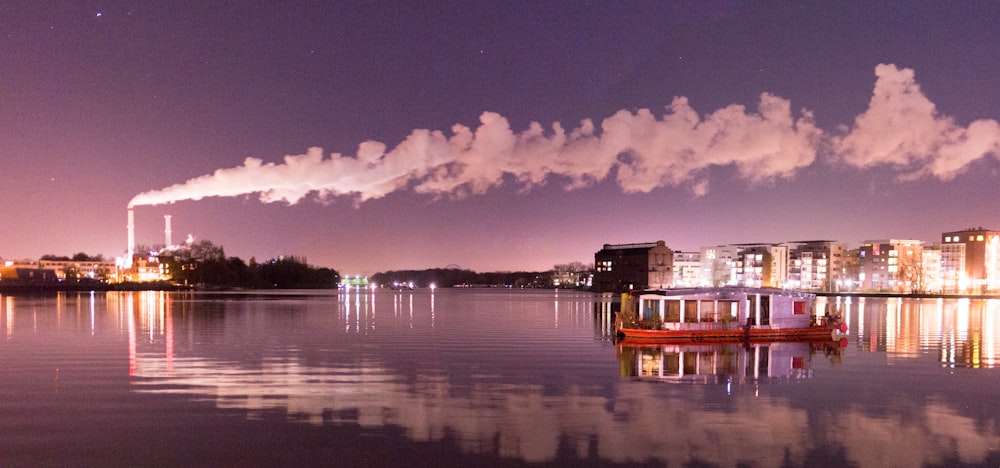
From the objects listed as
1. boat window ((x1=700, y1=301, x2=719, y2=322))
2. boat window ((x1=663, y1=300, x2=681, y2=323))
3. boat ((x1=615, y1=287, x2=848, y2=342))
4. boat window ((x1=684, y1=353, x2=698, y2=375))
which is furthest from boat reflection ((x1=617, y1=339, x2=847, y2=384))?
boat window ((x1=663, y1=300, x2=681, y2=323))

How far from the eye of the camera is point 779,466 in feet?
61.8

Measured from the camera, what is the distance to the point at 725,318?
5550cm

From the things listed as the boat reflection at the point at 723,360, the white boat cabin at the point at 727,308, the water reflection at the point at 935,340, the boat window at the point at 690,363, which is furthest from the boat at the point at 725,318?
the boat window at the point at 690,363

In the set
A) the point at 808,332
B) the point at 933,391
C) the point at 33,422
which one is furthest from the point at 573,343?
the point at 33,422

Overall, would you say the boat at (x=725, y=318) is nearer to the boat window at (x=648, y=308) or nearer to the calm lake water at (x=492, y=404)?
the boat window at (x=648, y=308)

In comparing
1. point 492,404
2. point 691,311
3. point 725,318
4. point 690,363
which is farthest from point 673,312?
point 492,404

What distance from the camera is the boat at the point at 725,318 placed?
53.1 meters

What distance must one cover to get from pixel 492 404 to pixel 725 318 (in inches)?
1300

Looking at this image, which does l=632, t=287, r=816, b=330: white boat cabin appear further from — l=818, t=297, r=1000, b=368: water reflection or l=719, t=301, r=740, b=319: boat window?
l=818, t=297, r=1000, b=368: water reflection

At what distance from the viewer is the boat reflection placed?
115 ft

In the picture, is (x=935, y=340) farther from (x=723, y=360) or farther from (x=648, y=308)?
(x=723, y=360)

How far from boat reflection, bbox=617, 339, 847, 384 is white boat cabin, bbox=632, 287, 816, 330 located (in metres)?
2.62

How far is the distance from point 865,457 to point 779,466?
9.16ft

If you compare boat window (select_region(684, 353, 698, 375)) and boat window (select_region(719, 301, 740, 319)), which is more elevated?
boat window (select_region(719, 301, 740, 319))
